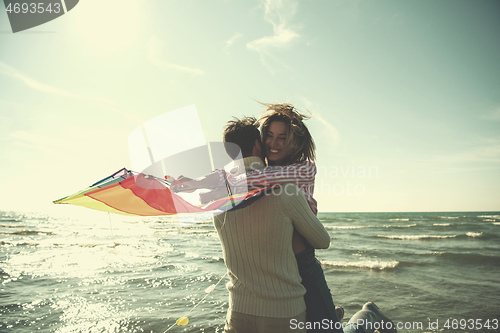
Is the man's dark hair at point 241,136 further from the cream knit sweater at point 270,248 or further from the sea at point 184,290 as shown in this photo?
the sea at point 184,290

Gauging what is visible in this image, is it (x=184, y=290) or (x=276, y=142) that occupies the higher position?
(x=276, y=142)

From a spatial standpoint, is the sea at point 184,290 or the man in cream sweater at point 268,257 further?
the sea at point 184,290

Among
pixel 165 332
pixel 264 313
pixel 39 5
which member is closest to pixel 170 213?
pixel 264 313

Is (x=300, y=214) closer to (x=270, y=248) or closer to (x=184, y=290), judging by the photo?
(x=270, y=248)

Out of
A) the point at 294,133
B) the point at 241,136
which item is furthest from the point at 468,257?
the point at 241,136

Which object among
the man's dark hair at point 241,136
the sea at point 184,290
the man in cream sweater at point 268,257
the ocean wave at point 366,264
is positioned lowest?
the ocean wave at point 366,264

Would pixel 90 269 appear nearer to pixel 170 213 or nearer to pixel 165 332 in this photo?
pixel 165 332

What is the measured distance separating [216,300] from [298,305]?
5205 millimetres

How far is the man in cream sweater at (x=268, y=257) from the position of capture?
139 centimetres

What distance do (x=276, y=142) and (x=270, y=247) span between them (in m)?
0.89

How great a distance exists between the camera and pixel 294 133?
Result: 1.99 metres

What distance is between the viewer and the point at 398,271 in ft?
30.2

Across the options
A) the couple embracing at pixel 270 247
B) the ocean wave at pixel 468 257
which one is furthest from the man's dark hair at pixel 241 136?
the ocean wave at pixel 468 257

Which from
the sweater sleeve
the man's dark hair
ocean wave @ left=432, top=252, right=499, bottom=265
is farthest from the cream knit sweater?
ocean wave @ left=432, top=252, right=499, bottom=265
